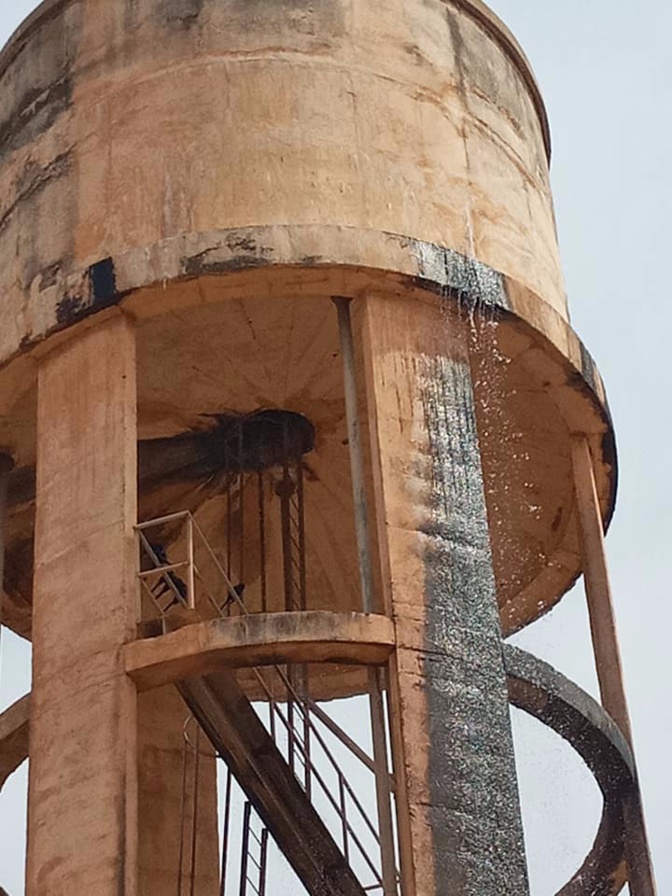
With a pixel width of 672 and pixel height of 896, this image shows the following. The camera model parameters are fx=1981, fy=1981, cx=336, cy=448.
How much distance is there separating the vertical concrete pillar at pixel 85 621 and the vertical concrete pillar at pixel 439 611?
1.63 metres

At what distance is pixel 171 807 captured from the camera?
16969 mm

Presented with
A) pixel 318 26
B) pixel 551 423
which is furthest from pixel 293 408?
pixel 318 26

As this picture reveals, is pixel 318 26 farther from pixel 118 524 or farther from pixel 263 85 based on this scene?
pixel 118 524

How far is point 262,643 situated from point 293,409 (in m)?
4.49

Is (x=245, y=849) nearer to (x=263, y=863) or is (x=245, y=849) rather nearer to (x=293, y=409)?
(x=263, y=863)

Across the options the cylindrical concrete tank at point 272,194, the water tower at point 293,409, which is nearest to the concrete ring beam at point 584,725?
the water tower at point 293,409

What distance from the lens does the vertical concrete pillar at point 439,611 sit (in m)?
11.5

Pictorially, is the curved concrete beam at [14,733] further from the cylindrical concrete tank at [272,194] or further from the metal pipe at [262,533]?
the metal pipe at [262,533]

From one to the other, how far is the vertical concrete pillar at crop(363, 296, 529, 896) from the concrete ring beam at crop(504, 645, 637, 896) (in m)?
0.61

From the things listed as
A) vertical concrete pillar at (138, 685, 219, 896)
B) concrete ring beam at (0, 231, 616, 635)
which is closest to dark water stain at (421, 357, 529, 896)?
concrete ring beam at (0, 231, 616, 635)

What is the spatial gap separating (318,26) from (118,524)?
4200 mm

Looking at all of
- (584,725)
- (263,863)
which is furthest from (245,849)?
(584,725)

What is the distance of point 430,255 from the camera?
13641 mm

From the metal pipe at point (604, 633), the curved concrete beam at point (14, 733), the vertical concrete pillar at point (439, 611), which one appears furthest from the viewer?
the curved concrete beam at point (14, 733)
